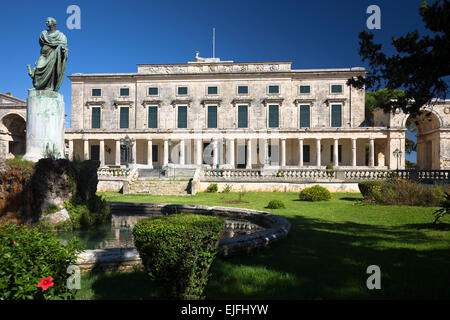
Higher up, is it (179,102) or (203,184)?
(179,102)

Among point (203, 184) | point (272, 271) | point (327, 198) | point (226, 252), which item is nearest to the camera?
point (272, 271)

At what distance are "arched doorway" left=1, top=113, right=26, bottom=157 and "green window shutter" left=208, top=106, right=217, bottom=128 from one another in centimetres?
2834

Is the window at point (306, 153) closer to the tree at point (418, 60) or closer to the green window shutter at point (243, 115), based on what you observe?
the green window shutter at point (243, 115)

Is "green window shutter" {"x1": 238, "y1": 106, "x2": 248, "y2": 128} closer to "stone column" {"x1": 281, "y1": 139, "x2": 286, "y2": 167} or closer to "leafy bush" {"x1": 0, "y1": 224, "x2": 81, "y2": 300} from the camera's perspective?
"stone column" {"x1": 281, "y1": 139, "x2": 286, "y2": 167}

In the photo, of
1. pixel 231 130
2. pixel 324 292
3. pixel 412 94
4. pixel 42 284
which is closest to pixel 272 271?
pixel 324 292

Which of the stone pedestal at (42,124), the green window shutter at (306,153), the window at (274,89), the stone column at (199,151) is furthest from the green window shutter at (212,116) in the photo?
the stone pedestal at (42,124)

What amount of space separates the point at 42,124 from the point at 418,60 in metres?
10.3

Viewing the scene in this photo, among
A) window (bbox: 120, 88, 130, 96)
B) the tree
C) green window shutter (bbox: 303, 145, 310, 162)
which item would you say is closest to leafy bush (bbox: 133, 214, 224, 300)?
the tree

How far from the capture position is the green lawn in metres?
3.84

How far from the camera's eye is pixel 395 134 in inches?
1296

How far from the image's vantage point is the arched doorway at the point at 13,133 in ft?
134

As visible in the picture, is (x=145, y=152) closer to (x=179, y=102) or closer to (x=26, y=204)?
(x=179, y=102)

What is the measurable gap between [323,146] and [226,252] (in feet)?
117

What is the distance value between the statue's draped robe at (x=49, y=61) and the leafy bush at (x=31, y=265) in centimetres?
703
